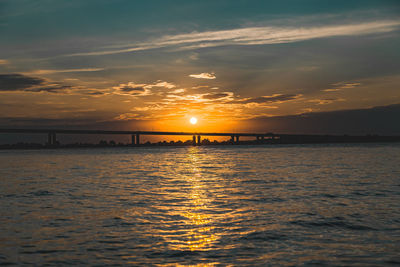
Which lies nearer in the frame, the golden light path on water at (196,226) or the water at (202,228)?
the water at (202,228)

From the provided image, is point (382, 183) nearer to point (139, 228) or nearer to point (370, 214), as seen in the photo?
point (370, 214)

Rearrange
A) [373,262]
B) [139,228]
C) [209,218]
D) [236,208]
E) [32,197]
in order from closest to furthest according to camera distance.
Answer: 1. [373,262]
2. [139,228]
3. [209,218]
4. [236,208]
5. [32,197]

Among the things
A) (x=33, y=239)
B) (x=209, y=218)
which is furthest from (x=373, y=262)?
(x=33, y=239)

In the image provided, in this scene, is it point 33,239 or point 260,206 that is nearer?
point 33,239

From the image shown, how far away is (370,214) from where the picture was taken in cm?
1570

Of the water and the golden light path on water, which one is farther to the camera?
the golden light path on water

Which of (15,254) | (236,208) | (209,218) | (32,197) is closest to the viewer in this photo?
(15,254)

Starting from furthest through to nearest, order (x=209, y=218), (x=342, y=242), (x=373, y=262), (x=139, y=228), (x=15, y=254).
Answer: (x=209, y=218) < (x=139, y=228) < (x=342, y=242) < (x=15, y=254) < (x=373, y=262)

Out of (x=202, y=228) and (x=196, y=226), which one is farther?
(x=196, y=226)

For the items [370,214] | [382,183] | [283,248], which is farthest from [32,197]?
[382,183]

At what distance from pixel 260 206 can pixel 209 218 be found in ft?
12.8

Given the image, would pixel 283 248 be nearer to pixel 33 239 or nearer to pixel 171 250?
pixel 171 250

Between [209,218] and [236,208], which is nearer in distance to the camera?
[209,218]

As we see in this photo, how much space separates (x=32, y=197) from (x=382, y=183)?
2362cm
